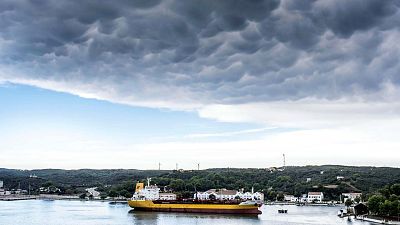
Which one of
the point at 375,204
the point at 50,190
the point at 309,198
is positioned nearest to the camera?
the point at 375,204

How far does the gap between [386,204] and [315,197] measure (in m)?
45.1

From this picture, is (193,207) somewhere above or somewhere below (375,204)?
below

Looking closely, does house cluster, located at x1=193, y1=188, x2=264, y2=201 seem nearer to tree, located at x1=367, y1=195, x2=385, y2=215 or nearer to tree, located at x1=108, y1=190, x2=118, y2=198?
tree, located at x1=108, y1=190, x2=118, y2=198

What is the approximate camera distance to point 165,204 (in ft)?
180

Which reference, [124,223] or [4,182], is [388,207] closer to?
[124,223]

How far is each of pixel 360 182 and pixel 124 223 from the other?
69.3 metres

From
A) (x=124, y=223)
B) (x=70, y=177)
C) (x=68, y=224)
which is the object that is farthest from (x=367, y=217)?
Result: (x=70, y=177)

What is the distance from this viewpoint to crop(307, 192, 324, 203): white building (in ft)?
266

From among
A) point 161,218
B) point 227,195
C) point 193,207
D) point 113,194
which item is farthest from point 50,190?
point 161,218

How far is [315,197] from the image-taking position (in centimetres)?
8200

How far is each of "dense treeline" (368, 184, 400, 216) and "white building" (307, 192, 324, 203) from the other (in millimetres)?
34888

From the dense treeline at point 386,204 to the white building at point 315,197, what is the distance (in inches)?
1374

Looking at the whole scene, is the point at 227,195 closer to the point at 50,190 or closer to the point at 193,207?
the point at 193,207

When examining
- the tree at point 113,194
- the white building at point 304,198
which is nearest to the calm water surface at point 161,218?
the white building at point 304,198
